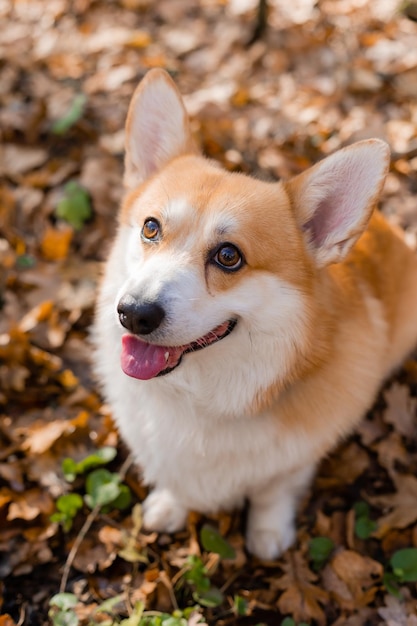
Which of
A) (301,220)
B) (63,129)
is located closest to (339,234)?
(301,220)

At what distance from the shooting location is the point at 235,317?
2.14 meters

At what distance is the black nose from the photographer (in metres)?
1.95

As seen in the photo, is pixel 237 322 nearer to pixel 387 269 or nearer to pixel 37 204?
pixel 387 269

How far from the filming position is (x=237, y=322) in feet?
7.08

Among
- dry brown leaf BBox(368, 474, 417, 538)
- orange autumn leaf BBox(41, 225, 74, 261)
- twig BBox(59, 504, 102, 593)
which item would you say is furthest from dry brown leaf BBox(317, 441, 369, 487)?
orange autumn leaf BBox(41, 225, 74, 261)

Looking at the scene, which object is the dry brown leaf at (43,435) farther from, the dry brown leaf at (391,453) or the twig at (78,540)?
the dry brown leaf at (391,453)

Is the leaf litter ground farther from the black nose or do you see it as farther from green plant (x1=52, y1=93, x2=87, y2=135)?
the black nose

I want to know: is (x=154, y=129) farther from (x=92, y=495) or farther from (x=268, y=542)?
(x=268, y=542)

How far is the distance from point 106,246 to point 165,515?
177cm

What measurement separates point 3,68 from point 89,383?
9.41ft

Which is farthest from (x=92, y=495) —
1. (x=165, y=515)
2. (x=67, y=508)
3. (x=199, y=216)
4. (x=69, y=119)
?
(x=69, y=119)

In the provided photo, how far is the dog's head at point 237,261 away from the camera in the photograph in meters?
2.02

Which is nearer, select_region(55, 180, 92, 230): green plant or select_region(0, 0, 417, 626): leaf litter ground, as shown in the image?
select_region(0, 0, 417, 626): leaf litter ground

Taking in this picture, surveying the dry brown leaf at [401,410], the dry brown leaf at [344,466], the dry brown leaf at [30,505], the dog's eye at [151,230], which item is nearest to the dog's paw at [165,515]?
the dry brown leaf at [30,505]
